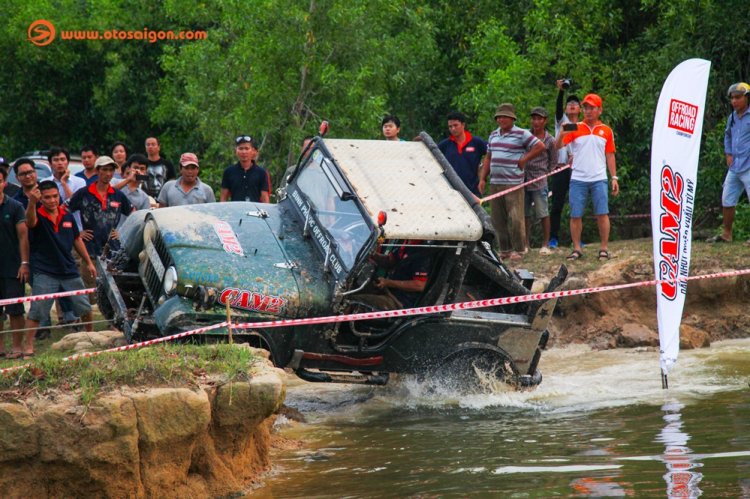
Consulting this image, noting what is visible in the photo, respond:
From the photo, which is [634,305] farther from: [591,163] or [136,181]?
[136,181]

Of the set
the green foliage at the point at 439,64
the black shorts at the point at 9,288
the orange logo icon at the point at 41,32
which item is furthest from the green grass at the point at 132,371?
the orange logo icon at the point at 41,32

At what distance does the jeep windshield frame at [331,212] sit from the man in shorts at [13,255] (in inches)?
100

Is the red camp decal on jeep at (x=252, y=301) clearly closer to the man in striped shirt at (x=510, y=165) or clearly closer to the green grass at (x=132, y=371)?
the green grass at (x=132, y=371)

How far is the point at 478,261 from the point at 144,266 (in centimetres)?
262

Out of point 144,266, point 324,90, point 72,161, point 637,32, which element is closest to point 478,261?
point 144,266

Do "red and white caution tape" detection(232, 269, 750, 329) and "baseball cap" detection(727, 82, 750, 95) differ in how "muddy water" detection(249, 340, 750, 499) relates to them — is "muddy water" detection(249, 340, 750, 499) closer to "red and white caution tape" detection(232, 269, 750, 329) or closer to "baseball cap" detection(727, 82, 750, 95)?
"red and white caution tape" detection(232, 269, 750, 329)

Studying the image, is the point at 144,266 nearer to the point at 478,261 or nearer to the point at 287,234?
the point at 287,234

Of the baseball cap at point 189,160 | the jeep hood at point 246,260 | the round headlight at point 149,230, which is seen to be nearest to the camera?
the jeep hood at point 246,260

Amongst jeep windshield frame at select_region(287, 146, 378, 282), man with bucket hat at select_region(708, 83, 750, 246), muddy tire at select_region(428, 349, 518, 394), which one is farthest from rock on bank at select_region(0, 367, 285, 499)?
man with bucket hat at select_region(708, 83, 750, 246)

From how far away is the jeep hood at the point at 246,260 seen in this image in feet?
19.7

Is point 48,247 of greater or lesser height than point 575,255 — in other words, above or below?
above

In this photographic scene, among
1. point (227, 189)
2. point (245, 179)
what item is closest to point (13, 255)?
point (227, 189)

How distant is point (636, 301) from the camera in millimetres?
9883

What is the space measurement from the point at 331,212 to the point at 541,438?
2.34 metres
